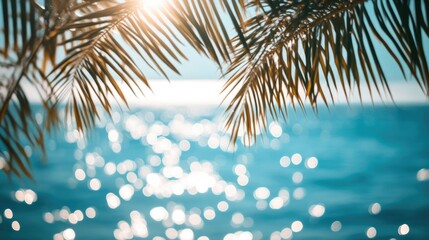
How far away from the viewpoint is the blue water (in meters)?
6.35

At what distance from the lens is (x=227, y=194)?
362 inches

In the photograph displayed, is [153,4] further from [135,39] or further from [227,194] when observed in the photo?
[227,194]

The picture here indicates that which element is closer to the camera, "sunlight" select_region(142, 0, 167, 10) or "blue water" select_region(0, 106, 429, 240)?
"sunlight" select_region(142, 0, 167, 10)

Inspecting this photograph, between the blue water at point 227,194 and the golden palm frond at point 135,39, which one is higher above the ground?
the golden palm frond at point 135,39

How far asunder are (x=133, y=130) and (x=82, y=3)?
83.0 feet

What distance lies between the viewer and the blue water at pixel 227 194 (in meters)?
6.35

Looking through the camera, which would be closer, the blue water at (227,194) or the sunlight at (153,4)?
the sunlight at (153,4)

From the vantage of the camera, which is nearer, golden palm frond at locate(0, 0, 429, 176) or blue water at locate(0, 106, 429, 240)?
golden palm frond at locate(0, 0, 429, 176)

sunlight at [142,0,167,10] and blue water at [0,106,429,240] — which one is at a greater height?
sunlight at [142,0,167,10]

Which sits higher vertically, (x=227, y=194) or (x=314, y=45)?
(x=314, y=45)

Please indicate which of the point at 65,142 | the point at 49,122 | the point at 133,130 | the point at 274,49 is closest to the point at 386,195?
the point at 274,49

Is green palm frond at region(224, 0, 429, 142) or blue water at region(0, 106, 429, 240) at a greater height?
green palm frond at region(224, 0, 429, 142)

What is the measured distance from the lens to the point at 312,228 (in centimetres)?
640

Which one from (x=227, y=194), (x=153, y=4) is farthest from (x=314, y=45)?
(x=227, y=194)
